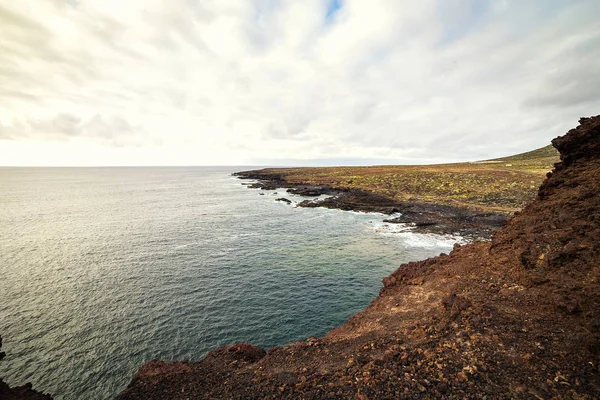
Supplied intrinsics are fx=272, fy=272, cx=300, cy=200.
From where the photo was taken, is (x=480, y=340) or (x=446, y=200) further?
(x=446, y=200)

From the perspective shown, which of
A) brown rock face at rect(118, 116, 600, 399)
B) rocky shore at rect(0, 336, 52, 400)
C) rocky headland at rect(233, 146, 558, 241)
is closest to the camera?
brown rock face at rect(118, 116, 600, 399)

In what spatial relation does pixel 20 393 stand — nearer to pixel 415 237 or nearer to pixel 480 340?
pixel 480 340

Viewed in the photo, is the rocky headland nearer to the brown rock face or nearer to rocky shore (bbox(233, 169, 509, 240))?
rocky shore (bbox(233, 169, 509, 240))

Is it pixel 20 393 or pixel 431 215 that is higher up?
pixel 431 215

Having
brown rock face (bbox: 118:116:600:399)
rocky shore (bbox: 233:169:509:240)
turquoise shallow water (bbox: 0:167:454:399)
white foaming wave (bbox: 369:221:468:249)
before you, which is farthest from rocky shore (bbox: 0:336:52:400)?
rocky shore (bbox: 233:169:509:240)

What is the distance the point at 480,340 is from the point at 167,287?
28865mm

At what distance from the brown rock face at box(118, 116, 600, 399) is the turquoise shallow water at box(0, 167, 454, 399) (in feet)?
21.5

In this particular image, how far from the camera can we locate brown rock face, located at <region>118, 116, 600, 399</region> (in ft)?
34.6

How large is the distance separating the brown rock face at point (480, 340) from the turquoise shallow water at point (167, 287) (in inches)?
258

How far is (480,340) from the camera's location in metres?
12.4

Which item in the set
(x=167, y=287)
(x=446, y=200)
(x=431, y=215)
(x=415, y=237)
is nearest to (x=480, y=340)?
(x=167, y=287)

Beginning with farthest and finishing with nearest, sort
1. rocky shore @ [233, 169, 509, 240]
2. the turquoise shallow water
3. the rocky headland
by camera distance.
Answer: the rocky headland, rocky shore @ [233, 169, 509, 240], the turquoise shallow water

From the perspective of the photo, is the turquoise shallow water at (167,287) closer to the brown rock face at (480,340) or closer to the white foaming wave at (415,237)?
the white foaming wave at (415,237)

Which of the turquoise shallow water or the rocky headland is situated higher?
the rocky headland
